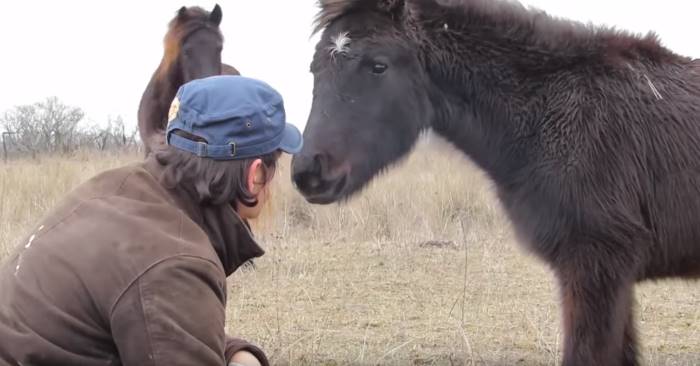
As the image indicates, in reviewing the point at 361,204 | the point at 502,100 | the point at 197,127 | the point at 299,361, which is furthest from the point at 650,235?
the point at 361,204

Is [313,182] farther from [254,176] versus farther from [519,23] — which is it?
[254,176]

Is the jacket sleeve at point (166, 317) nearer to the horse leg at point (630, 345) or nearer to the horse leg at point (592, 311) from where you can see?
the horse leg at point (592, 311)

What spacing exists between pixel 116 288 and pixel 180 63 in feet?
18.5

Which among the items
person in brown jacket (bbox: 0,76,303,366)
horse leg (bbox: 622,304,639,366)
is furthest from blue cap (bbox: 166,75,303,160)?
horse leg (bbox: 622,304,639,366)

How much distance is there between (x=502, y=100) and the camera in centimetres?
394

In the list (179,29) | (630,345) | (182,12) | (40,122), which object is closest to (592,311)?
(630,345)

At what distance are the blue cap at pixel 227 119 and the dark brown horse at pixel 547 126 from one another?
1395 millimetres

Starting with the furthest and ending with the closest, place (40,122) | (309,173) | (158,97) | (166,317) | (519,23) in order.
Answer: (40,122)
(158,97)
(519,23)
(309,173)
(166,317)

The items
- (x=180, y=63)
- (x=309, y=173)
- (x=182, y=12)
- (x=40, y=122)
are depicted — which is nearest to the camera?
(x=309, y=173)

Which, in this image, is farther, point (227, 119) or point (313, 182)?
point (313, 182)

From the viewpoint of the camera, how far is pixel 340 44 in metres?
3.90

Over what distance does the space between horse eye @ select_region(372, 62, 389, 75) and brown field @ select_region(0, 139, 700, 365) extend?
23.6 inches

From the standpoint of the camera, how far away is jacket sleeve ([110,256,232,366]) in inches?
78.0

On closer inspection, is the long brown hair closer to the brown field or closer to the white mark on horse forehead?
the brown field
